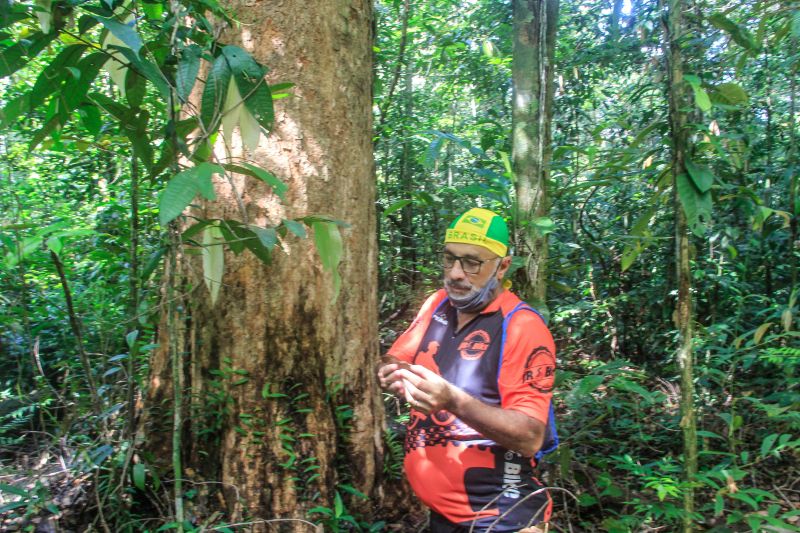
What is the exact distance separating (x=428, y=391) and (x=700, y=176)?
63.4 inches

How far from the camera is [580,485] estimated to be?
3439 mm

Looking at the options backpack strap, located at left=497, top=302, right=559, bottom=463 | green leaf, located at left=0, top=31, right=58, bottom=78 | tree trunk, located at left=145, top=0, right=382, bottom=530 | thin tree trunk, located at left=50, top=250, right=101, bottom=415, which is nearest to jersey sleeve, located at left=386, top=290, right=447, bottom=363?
tree trunk, located at left=145, top=0, right=382, bottom=530

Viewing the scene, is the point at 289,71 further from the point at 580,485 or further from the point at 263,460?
the point at 580,485

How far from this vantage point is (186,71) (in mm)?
1505

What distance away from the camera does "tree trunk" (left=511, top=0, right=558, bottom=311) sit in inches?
130

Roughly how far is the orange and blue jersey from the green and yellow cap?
8.6 inches

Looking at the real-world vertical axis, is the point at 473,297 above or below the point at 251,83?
below

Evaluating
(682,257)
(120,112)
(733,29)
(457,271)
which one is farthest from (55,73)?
(733,29)

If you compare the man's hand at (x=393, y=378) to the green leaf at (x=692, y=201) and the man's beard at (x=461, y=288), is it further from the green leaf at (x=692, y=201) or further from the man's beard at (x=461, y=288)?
the green leaf at (x=692, y=201)

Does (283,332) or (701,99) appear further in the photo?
(701,99)

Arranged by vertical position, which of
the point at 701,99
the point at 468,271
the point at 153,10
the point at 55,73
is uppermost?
the point at 153,10

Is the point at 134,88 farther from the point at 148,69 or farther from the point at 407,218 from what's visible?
the point at 407,218

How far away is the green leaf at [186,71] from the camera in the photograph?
1.50 meters

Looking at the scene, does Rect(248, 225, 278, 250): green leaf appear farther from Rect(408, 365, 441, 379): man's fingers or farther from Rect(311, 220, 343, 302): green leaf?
Rect(408, 365, 441, 379): man's fingers
